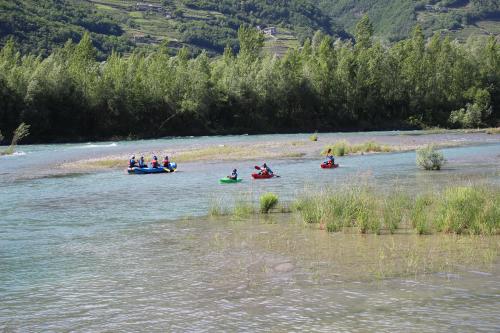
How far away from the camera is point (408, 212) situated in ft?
78.5

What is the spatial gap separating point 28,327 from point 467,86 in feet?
392

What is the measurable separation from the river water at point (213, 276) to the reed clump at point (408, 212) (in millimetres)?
758

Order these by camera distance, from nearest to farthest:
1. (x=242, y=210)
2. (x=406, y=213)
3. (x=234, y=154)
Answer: (x=406, y=213)
(x=242, y=210)
(x=234, y=154)

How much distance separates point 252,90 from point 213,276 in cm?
9779

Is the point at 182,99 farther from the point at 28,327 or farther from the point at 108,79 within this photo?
the point at 28,327

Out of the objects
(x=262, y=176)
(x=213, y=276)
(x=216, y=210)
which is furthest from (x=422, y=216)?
(x=262, y=176)

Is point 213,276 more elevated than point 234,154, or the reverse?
point 234,154

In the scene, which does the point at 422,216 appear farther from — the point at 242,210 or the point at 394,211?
the point at 242,210

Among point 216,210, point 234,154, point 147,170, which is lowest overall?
point 216,210

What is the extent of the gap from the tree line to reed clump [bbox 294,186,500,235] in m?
79.4

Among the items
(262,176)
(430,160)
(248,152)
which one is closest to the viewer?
(262,176)

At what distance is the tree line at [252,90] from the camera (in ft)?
326

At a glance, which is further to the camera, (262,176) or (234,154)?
(234,154)

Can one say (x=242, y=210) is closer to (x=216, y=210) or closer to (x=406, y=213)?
(x=216, y=210)
